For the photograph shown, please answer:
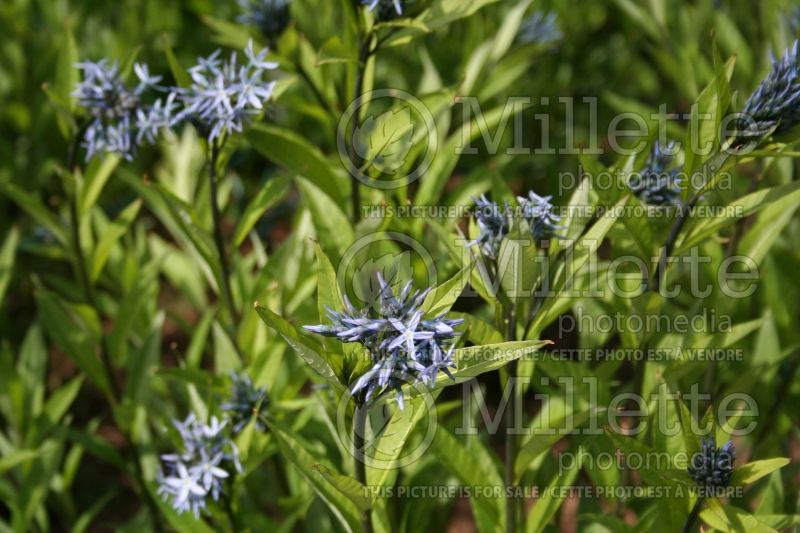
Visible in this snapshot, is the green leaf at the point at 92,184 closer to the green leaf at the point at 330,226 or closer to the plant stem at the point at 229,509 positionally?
the green leaf at the point at 330,226

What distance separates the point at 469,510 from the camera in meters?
3.53

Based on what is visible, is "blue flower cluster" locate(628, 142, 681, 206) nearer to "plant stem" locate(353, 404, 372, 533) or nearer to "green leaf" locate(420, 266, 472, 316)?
"green leaf" locate(420, 266, 472, 316)

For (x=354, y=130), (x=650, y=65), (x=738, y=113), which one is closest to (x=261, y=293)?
(x=354, y=130)

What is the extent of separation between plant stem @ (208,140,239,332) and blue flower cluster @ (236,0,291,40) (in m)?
0.68

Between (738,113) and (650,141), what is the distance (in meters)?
0.25

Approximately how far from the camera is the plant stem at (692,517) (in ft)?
6.03

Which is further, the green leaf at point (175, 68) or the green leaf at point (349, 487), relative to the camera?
the green leaf at point (175, 68)

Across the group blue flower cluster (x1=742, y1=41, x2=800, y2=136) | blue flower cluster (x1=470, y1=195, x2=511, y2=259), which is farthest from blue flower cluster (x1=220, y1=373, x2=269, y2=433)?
blue flower cluster (x1=742, y1=41, x2=800, y2=136)

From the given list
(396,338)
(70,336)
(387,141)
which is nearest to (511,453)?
(396,338)

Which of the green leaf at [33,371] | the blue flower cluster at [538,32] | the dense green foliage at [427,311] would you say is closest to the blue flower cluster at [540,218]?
the dense green foliage at [427,311]

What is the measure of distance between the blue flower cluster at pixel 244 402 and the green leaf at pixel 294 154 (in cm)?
61

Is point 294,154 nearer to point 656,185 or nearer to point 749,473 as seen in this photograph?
point 656,185

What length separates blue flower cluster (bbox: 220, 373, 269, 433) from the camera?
7.52 ft

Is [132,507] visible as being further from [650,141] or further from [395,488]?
[650,141]
